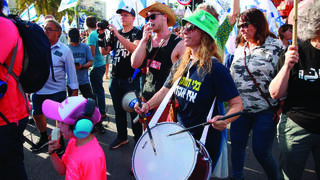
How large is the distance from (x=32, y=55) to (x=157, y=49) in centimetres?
131

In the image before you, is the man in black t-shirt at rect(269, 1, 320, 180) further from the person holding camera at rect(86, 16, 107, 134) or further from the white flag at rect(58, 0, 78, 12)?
the white flag at rect(58, 0, 78, 12)

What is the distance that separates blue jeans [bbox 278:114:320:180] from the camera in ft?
5.69

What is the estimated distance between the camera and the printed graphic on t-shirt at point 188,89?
1747 millimetres

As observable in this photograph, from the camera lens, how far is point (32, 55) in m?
1.87

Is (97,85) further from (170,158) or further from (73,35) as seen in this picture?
(170,158)

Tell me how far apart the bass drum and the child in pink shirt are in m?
0.27

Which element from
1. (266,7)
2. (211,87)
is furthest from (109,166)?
(266,7)

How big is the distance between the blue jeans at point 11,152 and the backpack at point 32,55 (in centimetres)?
34

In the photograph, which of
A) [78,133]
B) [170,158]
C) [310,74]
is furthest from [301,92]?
[78,133]

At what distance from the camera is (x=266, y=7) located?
157 inches

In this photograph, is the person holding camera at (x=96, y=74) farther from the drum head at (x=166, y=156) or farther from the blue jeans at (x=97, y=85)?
the drum head at (x=166, y=156)

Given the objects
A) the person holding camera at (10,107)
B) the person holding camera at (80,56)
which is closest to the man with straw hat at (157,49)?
the person holding camera at (10,107)

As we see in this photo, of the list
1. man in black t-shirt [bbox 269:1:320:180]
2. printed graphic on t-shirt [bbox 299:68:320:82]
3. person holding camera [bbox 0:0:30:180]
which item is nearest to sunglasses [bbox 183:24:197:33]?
man in black t-shirt [bbox 269:1:320:180]

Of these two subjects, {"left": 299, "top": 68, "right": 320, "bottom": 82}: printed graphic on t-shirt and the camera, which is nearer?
{"left": 299, "top": 68, "right": 320, "bottom": 82}: printed graphic on t-shirt
